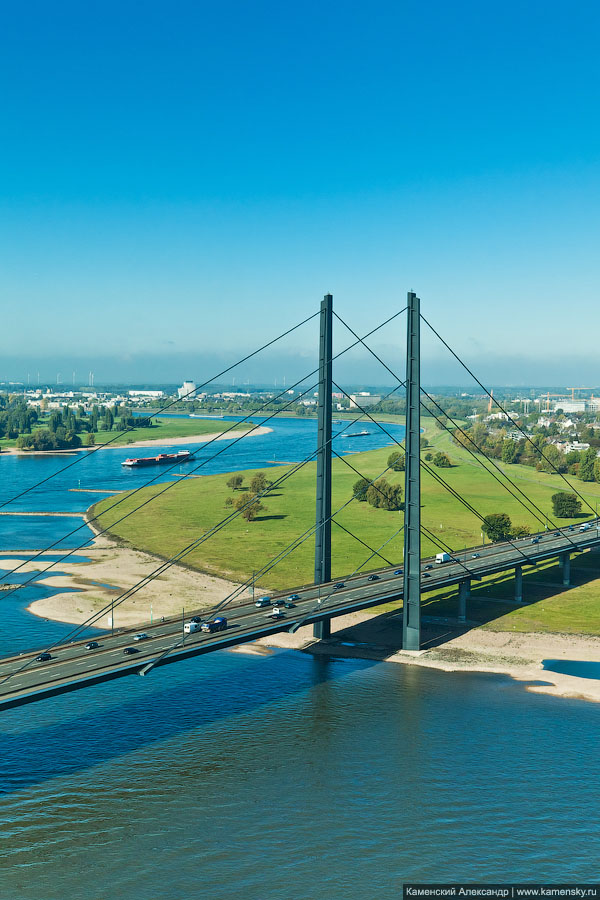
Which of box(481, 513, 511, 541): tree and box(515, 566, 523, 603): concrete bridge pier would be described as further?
box(481, 513, 511, 541): tree

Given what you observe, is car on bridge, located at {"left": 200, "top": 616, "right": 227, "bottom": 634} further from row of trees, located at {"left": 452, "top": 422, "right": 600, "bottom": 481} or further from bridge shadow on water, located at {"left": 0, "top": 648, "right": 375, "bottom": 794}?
row of trees, located at {"left": 452, "top": 422, "right": 600, "bottom": 481}

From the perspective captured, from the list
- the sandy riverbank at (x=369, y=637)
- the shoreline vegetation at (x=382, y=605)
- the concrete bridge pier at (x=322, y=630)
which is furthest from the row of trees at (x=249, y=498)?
the concrete bridge pier at (x=322, y=630)

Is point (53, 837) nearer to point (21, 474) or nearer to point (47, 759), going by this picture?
point (47, 759)

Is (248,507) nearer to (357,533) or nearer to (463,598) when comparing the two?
(357,533)

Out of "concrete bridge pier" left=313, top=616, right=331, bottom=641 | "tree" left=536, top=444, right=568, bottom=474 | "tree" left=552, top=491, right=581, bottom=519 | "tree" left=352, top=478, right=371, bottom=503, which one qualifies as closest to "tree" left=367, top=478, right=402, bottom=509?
"tree" left=352, top=478, right=371, bottom=503

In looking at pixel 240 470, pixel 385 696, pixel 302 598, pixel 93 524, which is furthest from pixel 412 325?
pixel 240 470

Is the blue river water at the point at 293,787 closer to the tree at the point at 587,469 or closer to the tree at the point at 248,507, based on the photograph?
the tree at the point at 248,507

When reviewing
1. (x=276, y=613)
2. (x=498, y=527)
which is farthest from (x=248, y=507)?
(x=276, y=613)
